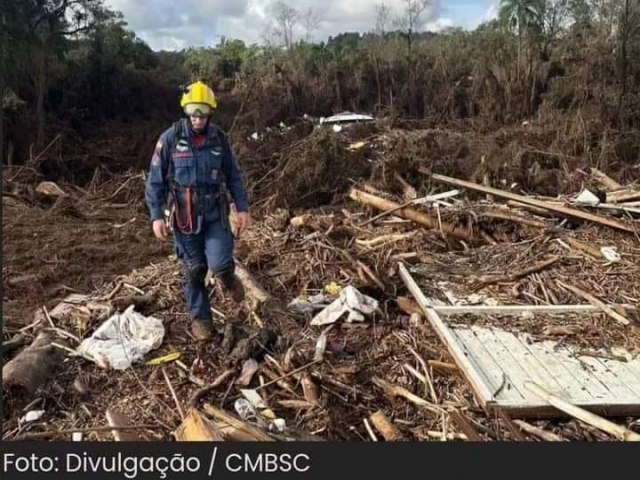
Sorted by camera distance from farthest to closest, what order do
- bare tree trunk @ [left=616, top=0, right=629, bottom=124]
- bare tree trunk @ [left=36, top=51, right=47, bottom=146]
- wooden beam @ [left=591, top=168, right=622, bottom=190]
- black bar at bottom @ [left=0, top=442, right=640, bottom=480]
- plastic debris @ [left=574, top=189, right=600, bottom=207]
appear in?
bare tree trunk @ [left=616, top=0, right=629, bottom=124]
bare tree trunk @ [left=36, top=51, right=47, bottom=146]
wooden beam @ [left=591, top=168, right=622, bottom=190]
plastic debris @ [left=574, top=189, right=600, bottom=207]
black bar at bottom @ [left=0, top=442, right=640, bottom=480]

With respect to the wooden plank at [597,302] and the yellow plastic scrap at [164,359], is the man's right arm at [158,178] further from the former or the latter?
the wooden plank at [597,302]

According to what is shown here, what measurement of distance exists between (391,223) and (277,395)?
341 centimetres

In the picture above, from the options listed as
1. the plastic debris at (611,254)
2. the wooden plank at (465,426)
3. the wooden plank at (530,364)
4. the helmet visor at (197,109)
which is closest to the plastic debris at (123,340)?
the helmet visor at (197,109)

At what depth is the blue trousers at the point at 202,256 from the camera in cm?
426

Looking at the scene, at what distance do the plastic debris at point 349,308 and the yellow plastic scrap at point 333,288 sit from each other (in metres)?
0.32

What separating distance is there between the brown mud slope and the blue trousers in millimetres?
306

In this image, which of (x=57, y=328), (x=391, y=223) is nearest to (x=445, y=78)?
(x=391, y=223)

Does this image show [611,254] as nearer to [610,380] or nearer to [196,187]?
[610,380]

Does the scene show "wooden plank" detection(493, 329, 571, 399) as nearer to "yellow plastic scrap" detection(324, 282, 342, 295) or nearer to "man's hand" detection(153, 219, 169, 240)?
"yellow plastic scrap" detection(324, 282, 342, 295)

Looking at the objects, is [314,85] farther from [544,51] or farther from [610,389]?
[610,389]

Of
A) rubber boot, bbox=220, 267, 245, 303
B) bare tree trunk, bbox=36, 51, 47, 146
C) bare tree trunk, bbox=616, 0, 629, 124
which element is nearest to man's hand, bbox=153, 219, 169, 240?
rubber boot, bbox=220, 267, 245, 303

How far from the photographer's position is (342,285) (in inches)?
215

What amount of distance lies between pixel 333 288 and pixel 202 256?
1.41 metres

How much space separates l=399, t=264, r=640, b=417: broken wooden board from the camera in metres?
3.63
